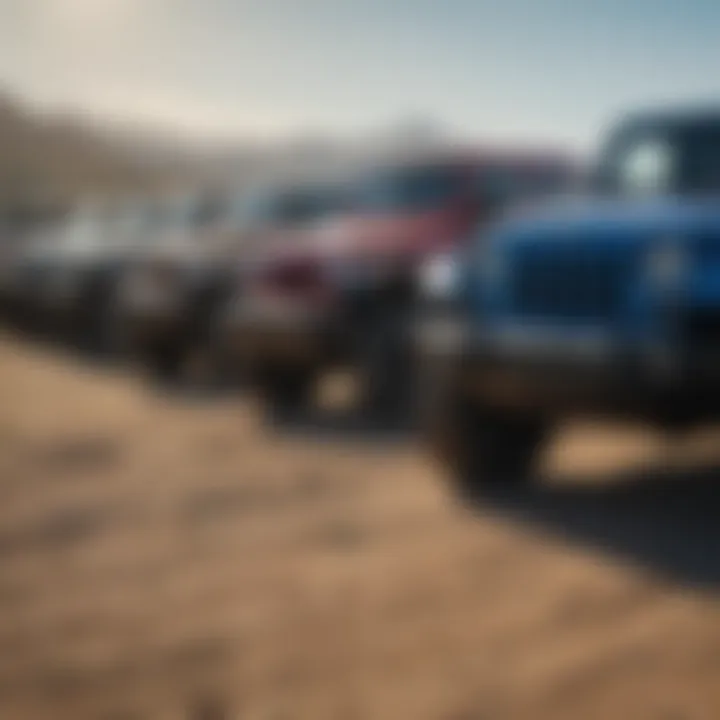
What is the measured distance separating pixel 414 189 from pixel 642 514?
3.91 meters

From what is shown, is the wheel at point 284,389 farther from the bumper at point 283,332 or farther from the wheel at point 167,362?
the wheel at point 167,362

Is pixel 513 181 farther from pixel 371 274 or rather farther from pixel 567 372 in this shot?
pixel 567 372

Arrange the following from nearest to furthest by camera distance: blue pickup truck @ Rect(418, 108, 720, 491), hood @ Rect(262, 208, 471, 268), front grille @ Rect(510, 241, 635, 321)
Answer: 1. blue pickup truck @ Rect(418, 108, 720, 491)
2. front grille @ Rect(510, 241, 635, 321)
3. hood @ Rect(262, 208, 471, 268)

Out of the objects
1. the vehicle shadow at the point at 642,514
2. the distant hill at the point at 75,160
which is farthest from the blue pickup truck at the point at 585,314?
the distant hill at the point at 75,160

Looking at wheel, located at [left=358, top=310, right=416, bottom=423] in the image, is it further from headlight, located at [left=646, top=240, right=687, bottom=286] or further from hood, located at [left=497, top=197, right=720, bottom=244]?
headlight, located at [left=646, top=240, right=687, bottom=286]

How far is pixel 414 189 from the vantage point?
8703mm

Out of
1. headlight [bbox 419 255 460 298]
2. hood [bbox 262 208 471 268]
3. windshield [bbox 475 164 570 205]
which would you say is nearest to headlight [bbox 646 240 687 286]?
headlight [bbox 419 255 460 298]

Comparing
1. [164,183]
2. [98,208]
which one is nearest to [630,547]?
[98,208]

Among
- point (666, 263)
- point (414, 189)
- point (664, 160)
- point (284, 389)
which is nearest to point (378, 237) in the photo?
point (414, 189)

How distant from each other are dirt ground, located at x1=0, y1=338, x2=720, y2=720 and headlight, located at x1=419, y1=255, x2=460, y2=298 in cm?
89

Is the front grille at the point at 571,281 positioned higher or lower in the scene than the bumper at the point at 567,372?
higher

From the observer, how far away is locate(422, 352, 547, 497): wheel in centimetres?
581

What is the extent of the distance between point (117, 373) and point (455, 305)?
21.8 feet

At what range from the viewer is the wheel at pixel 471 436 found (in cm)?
581
